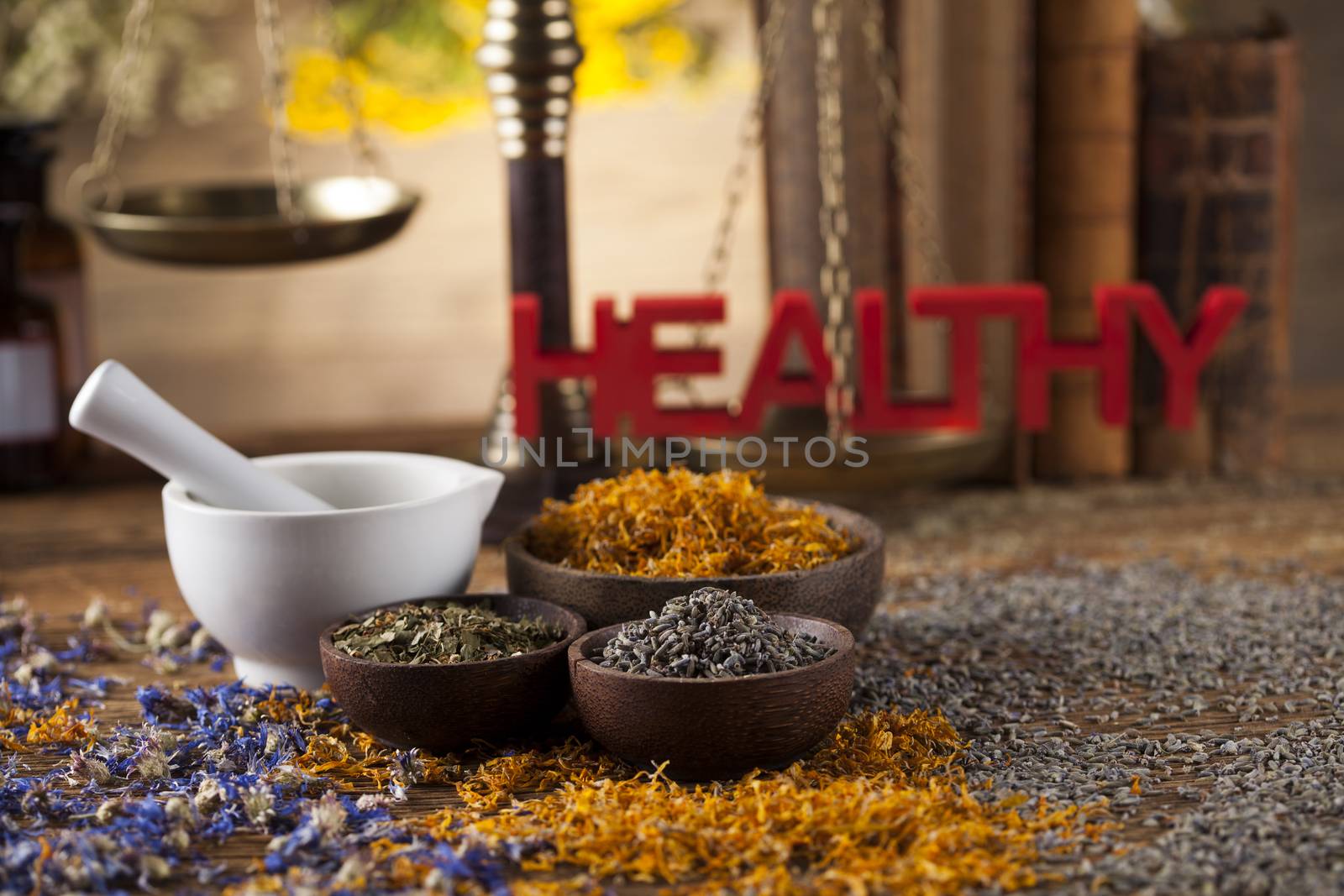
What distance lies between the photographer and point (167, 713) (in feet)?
3.71

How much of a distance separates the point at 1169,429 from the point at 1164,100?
401 mm

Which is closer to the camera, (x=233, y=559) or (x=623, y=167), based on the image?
(x=233, y=559)

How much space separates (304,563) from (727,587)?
31 centimetres

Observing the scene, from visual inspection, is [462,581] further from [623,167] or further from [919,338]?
[623,167]

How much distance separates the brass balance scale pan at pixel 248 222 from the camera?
1.45m

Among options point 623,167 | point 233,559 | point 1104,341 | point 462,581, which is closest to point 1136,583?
point 1104,341

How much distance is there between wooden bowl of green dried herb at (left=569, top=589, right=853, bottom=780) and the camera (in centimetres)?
94

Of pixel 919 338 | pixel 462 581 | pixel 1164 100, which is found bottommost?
pixel 462 581

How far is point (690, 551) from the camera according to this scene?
1.14 m

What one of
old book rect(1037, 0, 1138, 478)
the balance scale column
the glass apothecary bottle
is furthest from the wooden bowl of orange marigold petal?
the glass apothecary bottle

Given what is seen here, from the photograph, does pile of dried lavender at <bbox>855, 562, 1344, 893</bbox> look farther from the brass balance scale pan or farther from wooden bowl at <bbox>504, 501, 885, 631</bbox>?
the brass balance scale pan

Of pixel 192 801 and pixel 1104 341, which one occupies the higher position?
pixel 1104 341

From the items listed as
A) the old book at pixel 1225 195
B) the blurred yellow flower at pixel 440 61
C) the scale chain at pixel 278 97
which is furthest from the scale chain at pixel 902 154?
the blurred yellow flower at pixel 440 61

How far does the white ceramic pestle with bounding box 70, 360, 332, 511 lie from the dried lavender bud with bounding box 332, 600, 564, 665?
148mm
